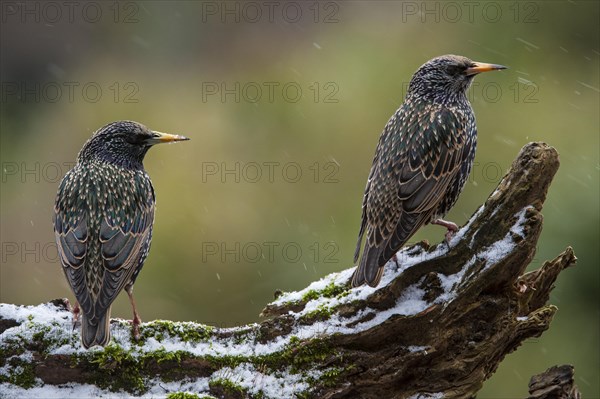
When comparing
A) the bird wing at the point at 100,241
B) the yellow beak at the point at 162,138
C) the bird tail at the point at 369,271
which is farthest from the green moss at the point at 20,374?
the bird tail at the point at 369,271

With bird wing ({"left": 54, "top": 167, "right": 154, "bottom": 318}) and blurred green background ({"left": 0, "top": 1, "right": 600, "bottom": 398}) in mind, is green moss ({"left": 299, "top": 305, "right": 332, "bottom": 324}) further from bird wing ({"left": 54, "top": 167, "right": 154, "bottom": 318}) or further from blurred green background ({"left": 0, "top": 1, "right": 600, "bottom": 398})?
blurred green background ({"left": 0, "top": 1, "right": 600, "bottom": 398})

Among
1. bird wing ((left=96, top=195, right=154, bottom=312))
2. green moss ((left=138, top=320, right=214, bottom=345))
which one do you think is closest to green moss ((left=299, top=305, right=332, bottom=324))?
green moss ((left=138, top=320, right=214, bottom=345))

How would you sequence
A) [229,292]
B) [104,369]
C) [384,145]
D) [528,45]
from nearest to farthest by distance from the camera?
[104,369], [384,145], [229,292], [528,45]

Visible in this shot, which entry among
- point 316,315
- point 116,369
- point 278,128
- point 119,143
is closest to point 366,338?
point 316,315

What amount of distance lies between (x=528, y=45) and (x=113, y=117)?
5.81 metres

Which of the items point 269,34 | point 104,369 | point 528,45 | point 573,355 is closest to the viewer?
point 104,369

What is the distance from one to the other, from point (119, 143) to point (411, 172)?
6.93ft

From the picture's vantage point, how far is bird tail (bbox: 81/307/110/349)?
5.23 metres

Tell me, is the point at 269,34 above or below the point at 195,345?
above

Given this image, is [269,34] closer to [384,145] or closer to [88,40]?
[88,40]

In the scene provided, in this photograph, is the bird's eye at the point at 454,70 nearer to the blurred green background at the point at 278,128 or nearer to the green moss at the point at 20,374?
the blurred green background at the point at 278,128

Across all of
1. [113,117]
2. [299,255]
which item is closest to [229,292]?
[299,255]

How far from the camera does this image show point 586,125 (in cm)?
1105

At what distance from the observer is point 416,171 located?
603 cm
